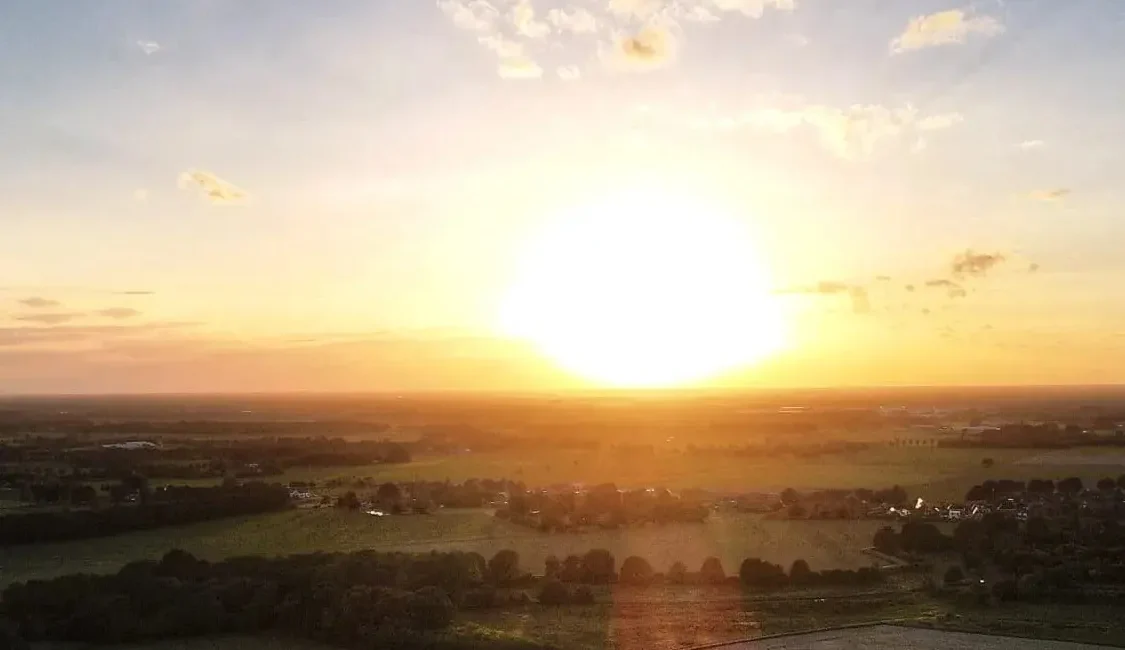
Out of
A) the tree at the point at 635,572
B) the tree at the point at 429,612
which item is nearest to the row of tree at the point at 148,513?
the tree at the point at 429,612

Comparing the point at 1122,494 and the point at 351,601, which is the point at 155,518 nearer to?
the point at 351,601

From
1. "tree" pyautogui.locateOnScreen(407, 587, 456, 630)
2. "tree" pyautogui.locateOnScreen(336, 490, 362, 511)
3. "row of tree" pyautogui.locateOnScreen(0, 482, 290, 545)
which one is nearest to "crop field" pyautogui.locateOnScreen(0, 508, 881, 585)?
"row of tree" pyautogui.locateOnScreen(0, 482, 290, 545)

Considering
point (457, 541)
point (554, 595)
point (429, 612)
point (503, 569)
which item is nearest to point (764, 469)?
point (457, 541)

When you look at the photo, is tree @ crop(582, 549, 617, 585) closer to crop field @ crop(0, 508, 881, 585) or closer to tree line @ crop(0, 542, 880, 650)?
tree line @ crop(0, 542, 880, 650)

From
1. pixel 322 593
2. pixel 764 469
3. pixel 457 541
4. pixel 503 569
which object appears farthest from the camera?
pixel 764 469

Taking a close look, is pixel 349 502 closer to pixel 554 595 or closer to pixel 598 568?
pixel 598 568

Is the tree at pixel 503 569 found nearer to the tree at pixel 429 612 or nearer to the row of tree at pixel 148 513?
the tree at pixel 429 612

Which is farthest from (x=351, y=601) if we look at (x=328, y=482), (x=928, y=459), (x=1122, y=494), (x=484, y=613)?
(x=928, y=459)
